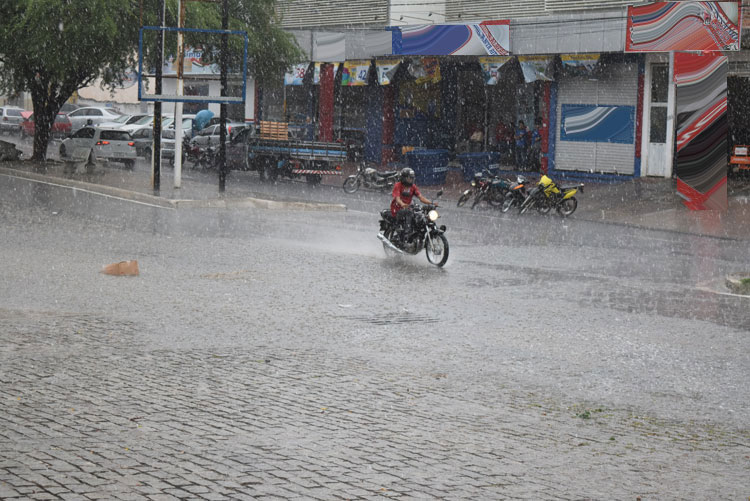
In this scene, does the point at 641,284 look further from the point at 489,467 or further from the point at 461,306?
the point at 489,467

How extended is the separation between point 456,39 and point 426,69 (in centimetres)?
223

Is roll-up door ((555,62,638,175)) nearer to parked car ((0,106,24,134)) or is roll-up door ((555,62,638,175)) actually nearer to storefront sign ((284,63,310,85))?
storefront sign ((284,63,310,85))

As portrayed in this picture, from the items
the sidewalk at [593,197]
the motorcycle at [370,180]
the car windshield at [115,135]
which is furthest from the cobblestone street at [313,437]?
the car windshield at [115,135]

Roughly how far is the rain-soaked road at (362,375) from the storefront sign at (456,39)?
18.2 metres

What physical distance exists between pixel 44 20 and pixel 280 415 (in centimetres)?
2350

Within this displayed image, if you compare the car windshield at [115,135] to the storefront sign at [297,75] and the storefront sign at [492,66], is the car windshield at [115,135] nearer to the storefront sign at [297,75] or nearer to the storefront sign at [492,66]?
the storefront sign at [297,75]

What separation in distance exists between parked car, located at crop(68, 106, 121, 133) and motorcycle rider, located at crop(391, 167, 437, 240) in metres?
36.6

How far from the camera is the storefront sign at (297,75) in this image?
137 feet

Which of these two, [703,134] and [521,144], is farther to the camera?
[521,144]

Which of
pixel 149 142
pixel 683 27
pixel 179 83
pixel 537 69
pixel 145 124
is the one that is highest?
pixel 683 27

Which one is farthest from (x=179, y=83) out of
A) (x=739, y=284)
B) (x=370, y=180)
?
(x=739, y=284)

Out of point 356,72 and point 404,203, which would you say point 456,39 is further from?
point 404,203

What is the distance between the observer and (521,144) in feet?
119

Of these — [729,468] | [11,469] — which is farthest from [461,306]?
[11,469]
